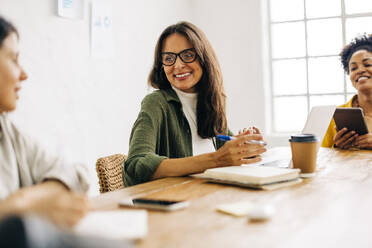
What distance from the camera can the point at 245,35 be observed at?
449 centimetres

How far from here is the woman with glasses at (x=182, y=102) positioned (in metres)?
1.63

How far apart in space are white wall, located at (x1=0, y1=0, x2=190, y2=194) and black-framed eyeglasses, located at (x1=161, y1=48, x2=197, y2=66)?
0.90 m

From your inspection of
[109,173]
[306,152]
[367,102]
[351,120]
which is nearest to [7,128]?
[109,173]

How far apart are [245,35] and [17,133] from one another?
3760mm

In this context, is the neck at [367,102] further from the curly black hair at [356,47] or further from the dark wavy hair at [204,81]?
the dark wavy hair at [204,81]

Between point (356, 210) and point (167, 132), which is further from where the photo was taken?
point (167, 132)

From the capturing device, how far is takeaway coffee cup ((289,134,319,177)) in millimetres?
1317

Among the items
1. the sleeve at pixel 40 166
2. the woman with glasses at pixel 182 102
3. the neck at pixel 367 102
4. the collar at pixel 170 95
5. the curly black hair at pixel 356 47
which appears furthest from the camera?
the curly black hair at pixel 356 47

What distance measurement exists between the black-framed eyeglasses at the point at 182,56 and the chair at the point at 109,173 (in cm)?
51

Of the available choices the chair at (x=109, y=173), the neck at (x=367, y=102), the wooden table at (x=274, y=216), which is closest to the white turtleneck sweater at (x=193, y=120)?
the chair at (x=109, y=173)

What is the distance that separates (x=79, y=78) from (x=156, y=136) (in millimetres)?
1388

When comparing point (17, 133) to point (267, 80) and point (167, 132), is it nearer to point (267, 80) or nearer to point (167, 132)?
point (167, 132)

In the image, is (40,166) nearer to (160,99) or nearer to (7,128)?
(7,128)

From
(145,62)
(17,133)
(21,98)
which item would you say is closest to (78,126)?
(21,98)
